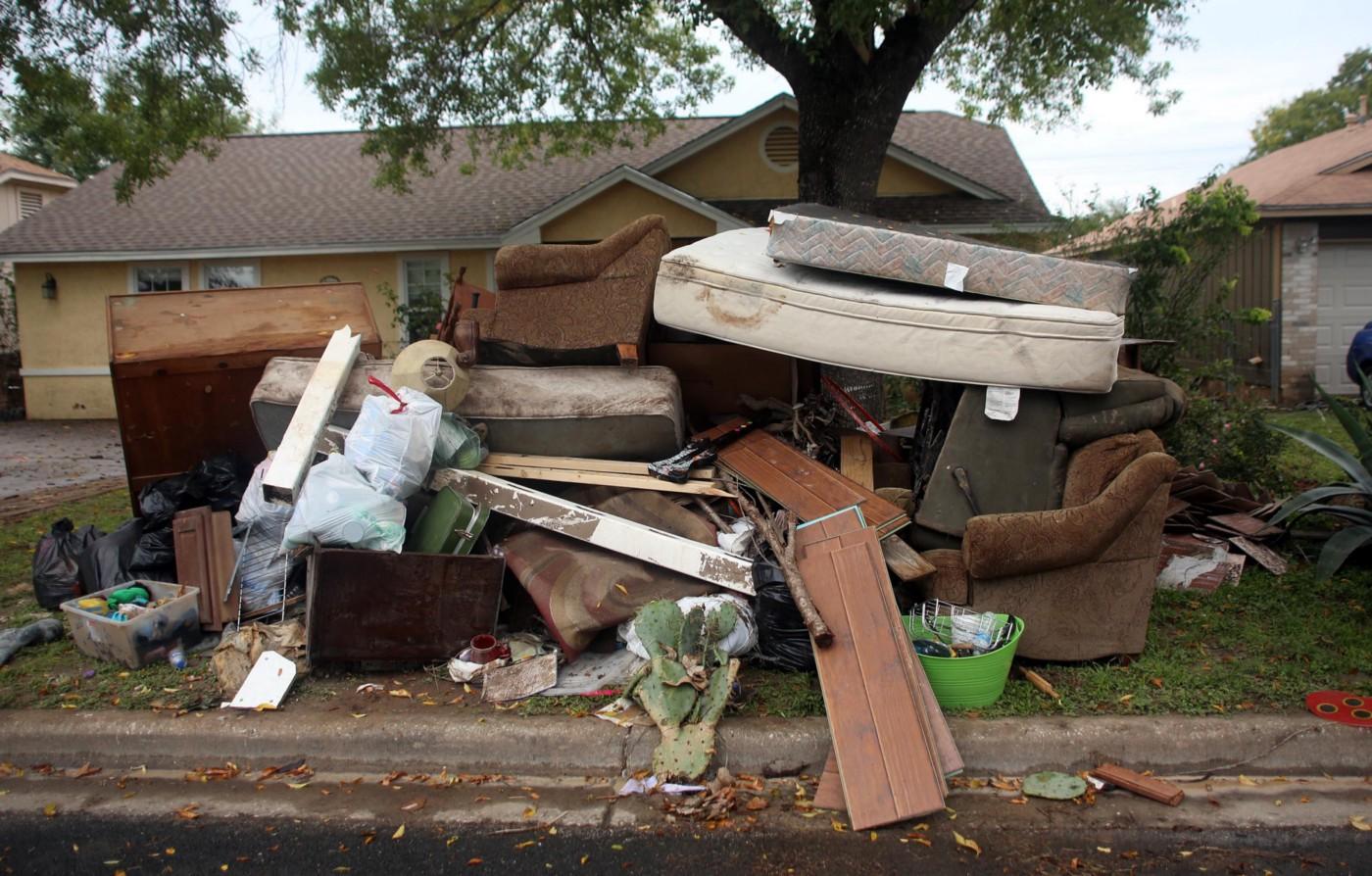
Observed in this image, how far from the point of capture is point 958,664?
3.78 meters

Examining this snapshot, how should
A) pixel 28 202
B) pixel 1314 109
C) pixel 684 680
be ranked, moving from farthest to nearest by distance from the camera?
1. pixel 1314 109
2. pixel 28 202
3. pixel 684 680

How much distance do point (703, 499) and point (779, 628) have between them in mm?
964

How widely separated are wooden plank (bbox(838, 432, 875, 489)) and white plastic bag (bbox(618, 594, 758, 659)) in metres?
1.20

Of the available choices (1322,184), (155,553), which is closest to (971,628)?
(155,553)

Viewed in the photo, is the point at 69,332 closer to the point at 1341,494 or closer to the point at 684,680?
the point at 684,680

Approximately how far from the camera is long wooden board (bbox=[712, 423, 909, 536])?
14.9ft

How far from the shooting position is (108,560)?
5121 millimetres

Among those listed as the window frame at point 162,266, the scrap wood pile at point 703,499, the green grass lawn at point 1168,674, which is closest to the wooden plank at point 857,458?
the scrap wood pile at point 703,499

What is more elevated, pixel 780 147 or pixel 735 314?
pixel 780 147

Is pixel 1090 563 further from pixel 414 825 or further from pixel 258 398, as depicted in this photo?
pixel 258 398

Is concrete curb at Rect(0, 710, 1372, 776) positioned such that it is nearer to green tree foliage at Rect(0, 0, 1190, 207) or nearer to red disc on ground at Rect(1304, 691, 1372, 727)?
red disc on ground at Rect(1304, 691, 1372, 727)

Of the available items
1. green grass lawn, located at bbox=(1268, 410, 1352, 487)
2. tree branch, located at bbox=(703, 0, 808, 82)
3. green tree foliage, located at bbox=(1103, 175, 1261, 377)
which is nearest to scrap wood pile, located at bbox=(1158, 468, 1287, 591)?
green grass lawn, located at bbox=(1268, 410, 1352, 487)

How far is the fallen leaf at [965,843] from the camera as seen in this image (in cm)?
308

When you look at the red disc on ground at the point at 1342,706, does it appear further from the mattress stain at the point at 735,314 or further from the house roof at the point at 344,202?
the house roof at the point at 344,202
